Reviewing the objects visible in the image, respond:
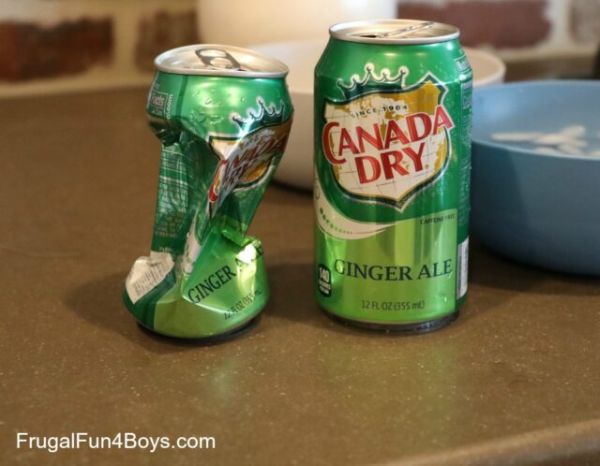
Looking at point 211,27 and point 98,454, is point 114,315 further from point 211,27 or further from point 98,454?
point 211,27

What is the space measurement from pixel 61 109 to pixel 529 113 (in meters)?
0.63

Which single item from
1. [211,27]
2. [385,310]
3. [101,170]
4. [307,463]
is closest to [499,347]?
[385,310]

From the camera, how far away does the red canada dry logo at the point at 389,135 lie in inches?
23.6

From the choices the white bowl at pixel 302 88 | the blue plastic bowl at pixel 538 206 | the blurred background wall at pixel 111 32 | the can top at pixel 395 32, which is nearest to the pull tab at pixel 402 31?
the can top at pixel 395 32

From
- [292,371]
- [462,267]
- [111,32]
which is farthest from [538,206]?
[111,32]

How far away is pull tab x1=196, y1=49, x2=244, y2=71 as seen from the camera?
0.60 m

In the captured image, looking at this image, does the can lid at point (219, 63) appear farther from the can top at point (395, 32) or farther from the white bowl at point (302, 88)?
the white bowl at point (302, 88)

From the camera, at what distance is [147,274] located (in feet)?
2.14

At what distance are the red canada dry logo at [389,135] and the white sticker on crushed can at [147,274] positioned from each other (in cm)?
13

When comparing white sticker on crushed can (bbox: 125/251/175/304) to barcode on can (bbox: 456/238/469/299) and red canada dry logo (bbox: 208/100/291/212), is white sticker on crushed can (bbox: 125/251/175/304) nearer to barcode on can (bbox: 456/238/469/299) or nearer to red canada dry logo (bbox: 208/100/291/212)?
red canada dry logo (bbox: 208/100/291/212)

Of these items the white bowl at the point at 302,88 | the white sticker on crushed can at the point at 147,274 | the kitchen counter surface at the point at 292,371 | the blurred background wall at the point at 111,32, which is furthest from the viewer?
the blurred background wall at the point at 111,32

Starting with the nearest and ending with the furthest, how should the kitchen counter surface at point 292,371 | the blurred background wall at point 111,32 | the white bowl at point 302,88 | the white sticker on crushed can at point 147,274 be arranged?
the kitchen counter surface at point 292,371, the white sticker on crushed can at point 147,274, the white bowl at point 302,88, the blurred background wall at point 111,32

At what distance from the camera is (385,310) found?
64 centimetres

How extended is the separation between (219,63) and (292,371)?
20 cm
